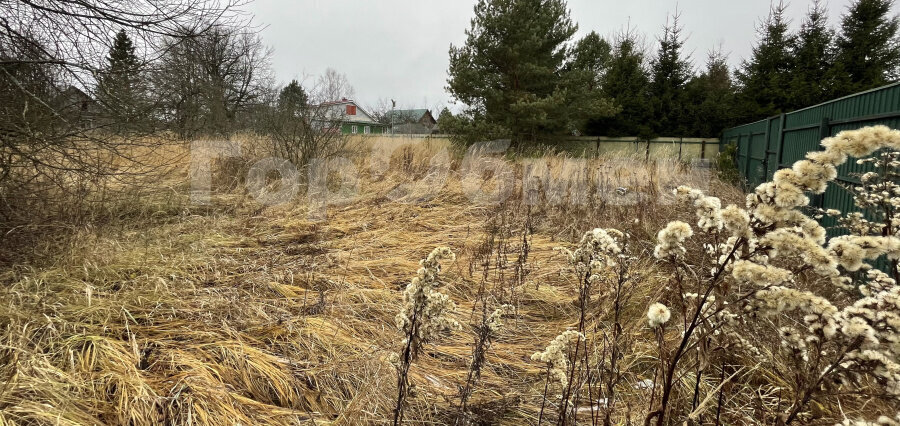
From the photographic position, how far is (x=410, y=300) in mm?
973

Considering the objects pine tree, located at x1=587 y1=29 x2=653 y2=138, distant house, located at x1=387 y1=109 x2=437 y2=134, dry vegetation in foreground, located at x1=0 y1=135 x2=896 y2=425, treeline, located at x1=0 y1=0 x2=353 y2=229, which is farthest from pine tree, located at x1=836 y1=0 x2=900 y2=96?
distant house, located at x1=387 y1=109 x2=437 y2=134

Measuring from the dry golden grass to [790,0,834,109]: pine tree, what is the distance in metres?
13.2

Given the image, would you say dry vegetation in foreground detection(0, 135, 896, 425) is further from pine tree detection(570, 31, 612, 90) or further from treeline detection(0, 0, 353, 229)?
pine tree detection(570, 31, 612, 90)

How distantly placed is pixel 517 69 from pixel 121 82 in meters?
12.3

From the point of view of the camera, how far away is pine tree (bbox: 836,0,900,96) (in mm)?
12617

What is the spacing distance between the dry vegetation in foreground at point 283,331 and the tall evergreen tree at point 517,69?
10.6 m

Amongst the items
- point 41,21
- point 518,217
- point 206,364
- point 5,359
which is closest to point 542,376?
point 206,364

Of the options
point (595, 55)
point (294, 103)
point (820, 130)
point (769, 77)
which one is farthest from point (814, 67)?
point (294, 103)

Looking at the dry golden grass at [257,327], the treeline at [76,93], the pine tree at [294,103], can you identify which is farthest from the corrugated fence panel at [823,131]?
the pine tree at [294,103]

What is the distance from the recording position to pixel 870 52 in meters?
12.9

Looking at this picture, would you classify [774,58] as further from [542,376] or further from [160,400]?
[160,400]

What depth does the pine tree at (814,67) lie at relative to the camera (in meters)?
13.0

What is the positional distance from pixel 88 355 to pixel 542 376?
176 cm

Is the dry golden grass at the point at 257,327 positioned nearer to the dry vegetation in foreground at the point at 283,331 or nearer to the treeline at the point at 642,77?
the dry vegetation in foreground at the point at 283,331
